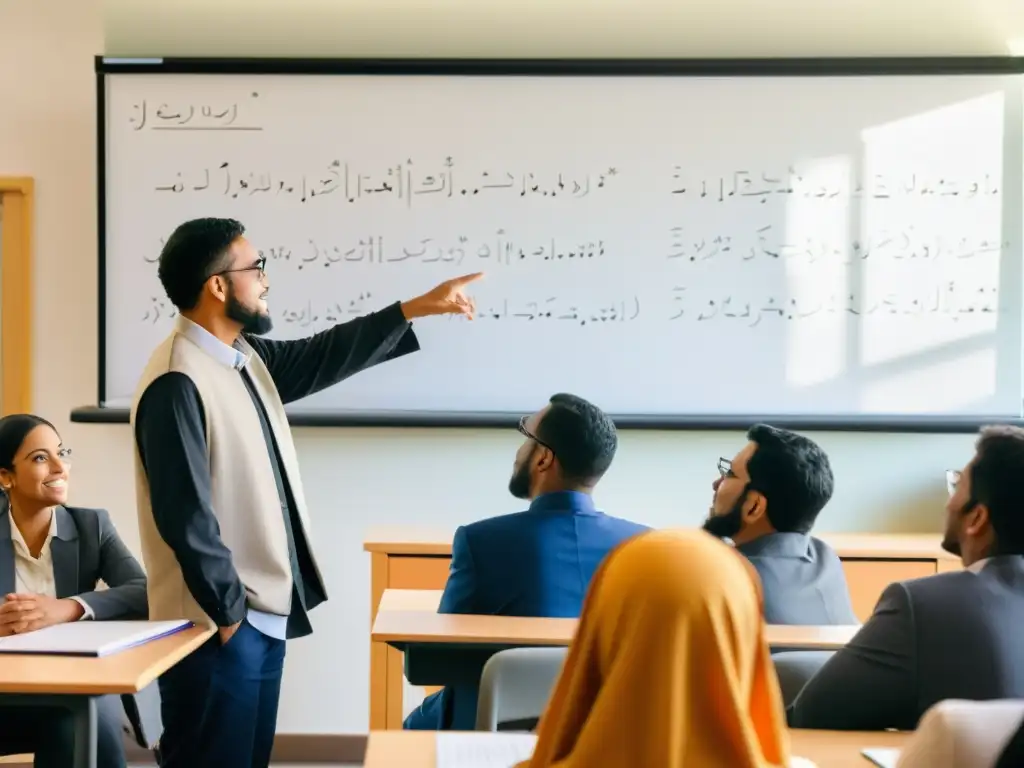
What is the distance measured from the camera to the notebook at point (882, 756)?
4.55ft

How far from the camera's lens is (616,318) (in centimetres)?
351

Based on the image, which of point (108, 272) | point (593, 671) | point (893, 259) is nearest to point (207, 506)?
point (593, 671)

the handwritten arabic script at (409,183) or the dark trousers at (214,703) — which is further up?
the handwritten arabic script at (409,183)

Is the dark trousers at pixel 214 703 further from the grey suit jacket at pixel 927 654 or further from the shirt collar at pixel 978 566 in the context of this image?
the shirt collar at pixel 978 566

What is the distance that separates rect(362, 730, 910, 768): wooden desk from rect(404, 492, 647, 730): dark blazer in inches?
27.9

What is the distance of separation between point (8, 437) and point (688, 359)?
2047 mm

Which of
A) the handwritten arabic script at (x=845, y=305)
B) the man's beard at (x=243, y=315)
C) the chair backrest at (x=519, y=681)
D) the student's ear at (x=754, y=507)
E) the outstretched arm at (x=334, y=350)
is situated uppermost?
the handwritten arabic script at (x=845, y=305)

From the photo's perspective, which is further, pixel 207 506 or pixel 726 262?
pixel 726 262

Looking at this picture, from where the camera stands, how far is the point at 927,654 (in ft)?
4.92

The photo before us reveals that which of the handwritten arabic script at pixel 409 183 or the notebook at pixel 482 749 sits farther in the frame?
the handwritten arabic script at pixel 409 183

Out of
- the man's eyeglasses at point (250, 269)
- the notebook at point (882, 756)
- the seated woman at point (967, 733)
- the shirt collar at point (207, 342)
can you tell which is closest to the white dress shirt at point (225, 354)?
the shirt collar at point (207, 342)

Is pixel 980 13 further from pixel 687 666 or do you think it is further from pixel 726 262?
pixel 687 666

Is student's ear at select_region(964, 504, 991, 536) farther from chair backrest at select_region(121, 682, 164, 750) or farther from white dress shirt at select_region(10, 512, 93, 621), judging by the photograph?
white dress shirt at select_region(10, 512, 93, 621)

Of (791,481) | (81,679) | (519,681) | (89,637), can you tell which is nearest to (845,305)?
(791,481)
